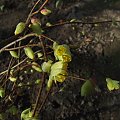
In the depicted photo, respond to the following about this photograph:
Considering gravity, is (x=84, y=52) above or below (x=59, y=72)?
below

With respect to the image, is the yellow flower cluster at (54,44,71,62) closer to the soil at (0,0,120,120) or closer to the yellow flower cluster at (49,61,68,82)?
the yellow flower cluster at (49,61,68,82)

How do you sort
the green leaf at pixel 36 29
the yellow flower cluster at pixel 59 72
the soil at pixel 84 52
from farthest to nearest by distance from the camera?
the soil at pixel 84 52
the green leaf at pixel 36 29
the yellow flower cluster at pixel 59 72

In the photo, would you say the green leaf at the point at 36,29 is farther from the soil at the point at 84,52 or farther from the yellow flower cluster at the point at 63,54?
the soil at the point at 84,52

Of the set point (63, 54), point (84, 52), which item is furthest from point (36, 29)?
point (84, 52)

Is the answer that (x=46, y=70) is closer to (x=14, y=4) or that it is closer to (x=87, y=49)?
(x=87, y=49)

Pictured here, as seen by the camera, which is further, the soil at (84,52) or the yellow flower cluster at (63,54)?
the soil at (84,52)

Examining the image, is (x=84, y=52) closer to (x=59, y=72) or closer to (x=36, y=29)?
(x=36, y=29)

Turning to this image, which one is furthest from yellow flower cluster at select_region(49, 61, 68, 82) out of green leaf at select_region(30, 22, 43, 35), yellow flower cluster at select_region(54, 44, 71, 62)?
green leaf at select_region(30, 22, 43, 35)

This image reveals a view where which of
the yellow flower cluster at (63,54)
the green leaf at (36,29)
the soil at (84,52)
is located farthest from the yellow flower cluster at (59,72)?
the soil at (84,52)
